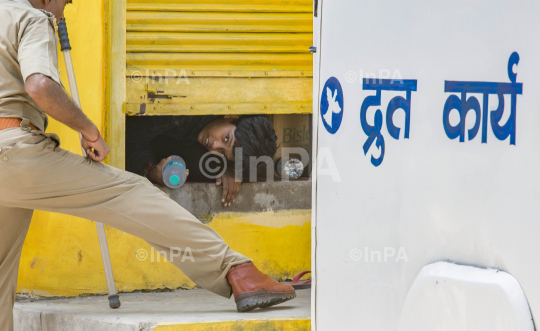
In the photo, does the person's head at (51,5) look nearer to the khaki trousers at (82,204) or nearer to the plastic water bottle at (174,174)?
the khaki trousers at (82,204)

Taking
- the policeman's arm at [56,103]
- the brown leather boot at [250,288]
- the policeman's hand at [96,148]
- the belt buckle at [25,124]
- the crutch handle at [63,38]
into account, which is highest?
the crutch handle at [63,38]

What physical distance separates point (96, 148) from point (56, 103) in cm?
31

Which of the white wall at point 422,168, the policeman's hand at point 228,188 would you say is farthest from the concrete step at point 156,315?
the white wall at point 422,168

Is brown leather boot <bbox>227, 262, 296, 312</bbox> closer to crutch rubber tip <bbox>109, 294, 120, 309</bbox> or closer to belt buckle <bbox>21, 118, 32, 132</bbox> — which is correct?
crutch rubber tip <bbox>109, 294, 120, 309</bbox>

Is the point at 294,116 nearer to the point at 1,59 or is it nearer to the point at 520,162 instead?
the point at 1,59

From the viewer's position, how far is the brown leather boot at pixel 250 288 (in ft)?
8.39

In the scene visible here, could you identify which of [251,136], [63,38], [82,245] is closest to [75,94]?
[63,38]

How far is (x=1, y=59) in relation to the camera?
86.4 inches

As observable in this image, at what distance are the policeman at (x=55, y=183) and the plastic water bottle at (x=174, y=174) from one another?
80cm

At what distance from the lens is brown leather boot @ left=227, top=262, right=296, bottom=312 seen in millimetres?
2559

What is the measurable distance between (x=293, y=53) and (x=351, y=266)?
89.5 inches

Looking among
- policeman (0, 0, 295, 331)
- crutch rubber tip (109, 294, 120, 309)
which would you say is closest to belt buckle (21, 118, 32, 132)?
policeman (0, 0, 295, 331)

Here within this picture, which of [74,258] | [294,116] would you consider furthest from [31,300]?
[294,116]

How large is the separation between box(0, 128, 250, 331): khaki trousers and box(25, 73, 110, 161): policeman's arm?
0.17 metres
